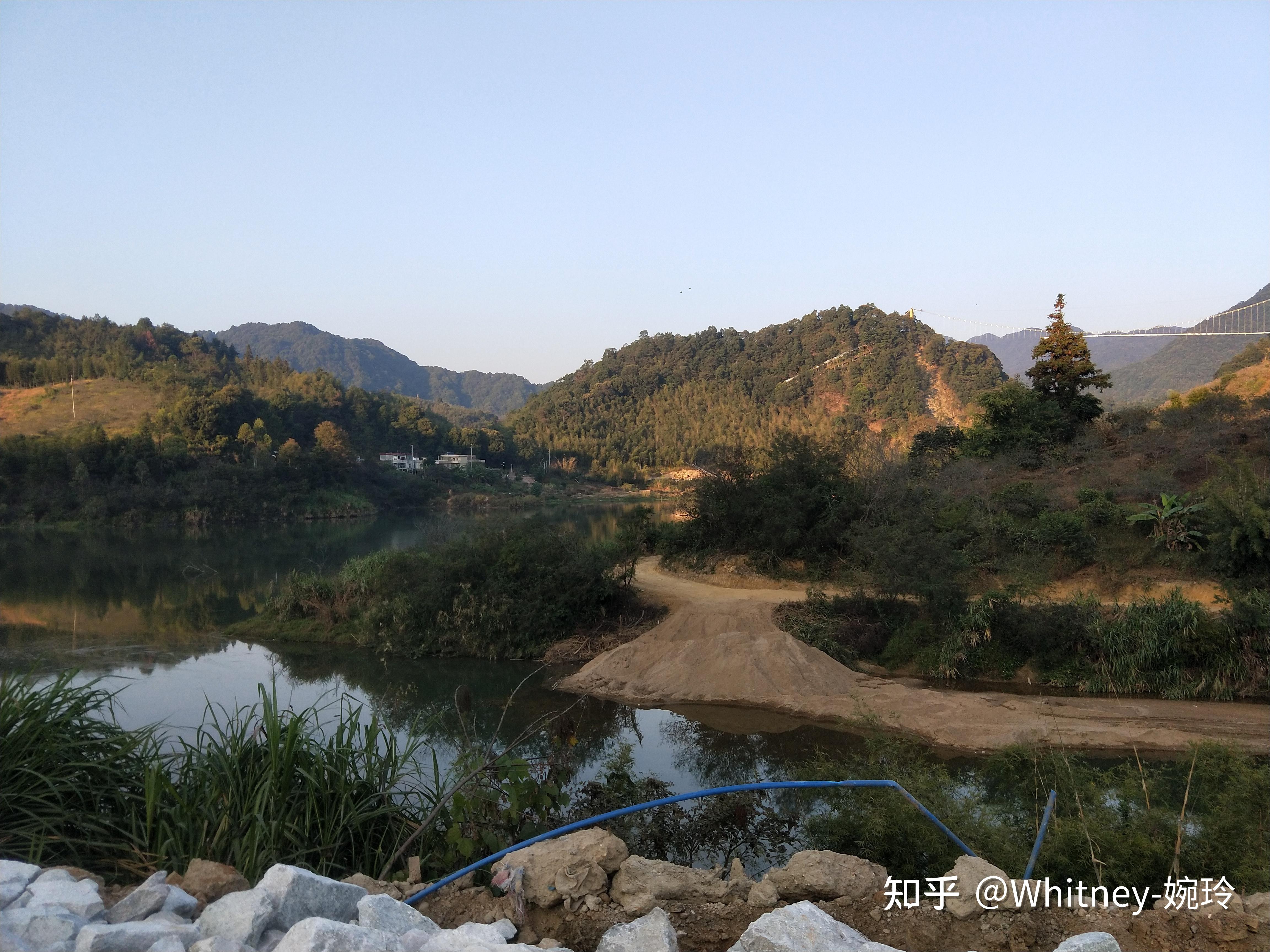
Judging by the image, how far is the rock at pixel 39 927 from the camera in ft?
8.41

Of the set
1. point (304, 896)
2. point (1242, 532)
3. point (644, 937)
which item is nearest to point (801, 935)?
point (644, 937)

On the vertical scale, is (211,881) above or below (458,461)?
below

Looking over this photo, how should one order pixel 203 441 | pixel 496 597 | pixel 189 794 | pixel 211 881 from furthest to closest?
pixel 203 441 → pixel 496 597 → pixel 189 794 → pixel 211 881

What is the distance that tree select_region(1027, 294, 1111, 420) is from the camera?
24984 millimetres

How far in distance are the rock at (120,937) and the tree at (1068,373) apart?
2675cm

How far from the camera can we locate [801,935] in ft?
8.86

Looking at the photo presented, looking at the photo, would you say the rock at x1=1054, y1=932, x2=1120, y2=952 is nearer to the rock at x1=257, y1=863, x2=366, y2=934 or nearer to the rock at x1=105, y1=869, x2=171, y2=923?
the rock at x1=257, y1=863, x2=366, y2=934

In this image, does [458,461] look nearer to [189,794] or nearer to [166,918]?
[189,794]

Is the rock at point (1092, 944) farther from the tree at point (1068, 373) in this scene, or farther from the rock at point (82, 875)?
the tree at point (1068, 373)

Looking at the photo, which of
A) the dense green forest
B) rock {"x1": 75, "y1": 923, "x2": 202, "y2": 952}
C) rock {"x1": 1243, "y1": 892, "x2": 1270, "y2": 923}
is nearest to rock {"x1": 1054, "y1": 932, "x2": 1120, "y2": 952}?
rock {"x1": 1243, "y1": 892, "x2": 1270, "y2": 923}

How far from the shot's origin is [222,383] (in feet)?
266

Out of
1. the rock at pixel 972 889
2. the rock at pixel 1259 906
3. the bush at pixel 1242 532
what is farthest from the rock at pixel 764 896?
A: the bush at pixel 1242 532

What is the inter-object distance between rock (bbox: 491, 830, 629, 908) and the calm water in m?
2.02

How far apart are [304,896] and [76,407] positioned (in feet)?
243
